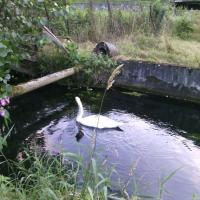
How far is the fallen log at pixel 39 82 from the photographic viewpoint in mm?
7471

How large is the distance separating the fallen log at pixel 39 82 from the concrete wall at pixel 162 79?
1.35 m

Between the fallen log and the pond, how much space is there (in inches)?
22.3

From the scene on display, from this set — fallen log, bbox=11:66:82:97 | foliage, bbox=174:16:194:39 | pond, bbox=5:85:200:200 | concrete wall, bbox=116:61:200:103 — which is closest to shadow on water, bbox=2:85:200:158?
pond, bbox=5:85:200:200

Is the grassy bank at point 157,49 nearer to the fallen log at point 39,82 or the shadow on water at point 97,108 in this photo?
the shadow on water at point 97,108

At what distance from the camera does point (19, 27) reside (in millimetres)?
5219

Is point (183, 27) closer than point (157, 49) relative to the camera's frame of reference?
No

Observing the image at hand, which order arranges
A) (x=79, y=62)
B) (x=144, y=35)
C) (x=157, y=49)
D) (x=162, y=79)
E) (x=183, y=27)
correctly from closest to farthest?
(x=79, y=62) → (x=162, y=79) → (x=157, y=49) → (x=144, y=35) → (x=183, y=27)

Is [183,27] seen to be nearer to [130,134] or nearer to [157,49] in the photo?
[157,49]

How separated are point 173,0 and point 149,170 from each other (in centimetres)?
1501

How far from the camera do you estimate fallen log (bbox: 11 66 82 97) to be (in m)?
7.47

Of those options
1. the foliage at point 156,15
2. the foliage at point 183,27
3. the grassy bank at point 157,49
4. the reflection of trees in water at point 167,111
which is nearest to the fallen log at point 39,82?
the reflection of trees in water at point 167,111

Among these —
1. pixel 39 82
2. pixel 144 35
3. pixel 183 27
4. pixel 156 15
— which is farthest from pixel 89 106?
pixel 183 27

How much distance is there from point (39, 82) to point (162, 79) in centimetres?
334

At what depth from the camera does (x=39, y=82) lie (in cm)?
835
